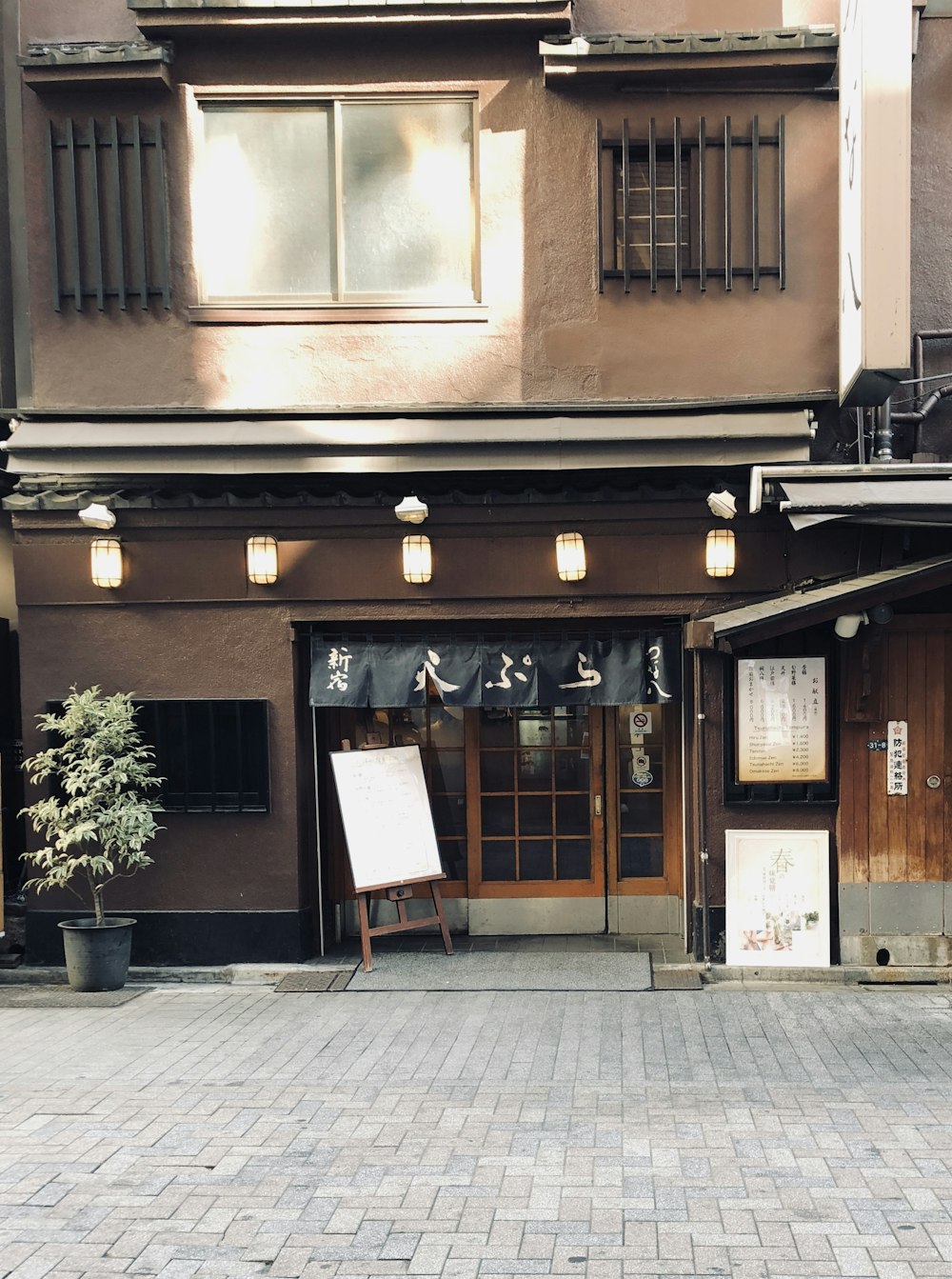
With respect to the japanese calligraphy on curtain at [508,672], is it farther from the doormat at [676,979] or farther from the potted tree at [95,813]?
the doormat at [676,979]

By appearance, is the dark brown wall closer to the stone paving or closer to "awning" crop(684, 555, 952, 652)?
the stone paving

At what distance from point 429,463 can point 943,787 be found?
216 inches

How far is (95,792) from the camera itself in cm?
991

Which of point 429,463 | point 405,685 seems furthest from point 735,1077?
point 429,463

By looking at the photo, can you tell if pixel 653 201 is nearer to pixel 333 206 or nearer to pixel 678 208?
pixel 678 208

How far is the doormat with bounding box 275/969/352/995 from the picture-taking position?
995 cm

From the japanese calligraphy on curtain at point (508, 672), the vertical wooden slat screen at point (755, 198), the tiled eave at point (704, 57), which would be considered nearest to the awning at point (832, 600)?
the japanese calligraphy on curtain at point (508, 672)

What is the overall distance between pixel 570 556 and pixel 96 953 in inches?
219

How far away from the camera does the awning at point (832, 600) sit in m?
8.98

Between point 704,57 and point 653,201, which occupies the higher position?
point 704,57

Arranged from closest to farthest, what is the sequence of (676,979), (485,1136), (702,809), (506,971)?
(485,1136)
(676,979)
(506,971)
(702,809)

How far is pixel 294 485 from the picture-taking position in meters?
10.4

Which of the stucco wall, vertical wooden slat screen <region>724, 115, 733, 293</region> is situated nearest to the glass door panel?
the stucco wall

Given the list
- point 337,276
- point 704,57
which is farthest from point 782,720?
point 704,57
